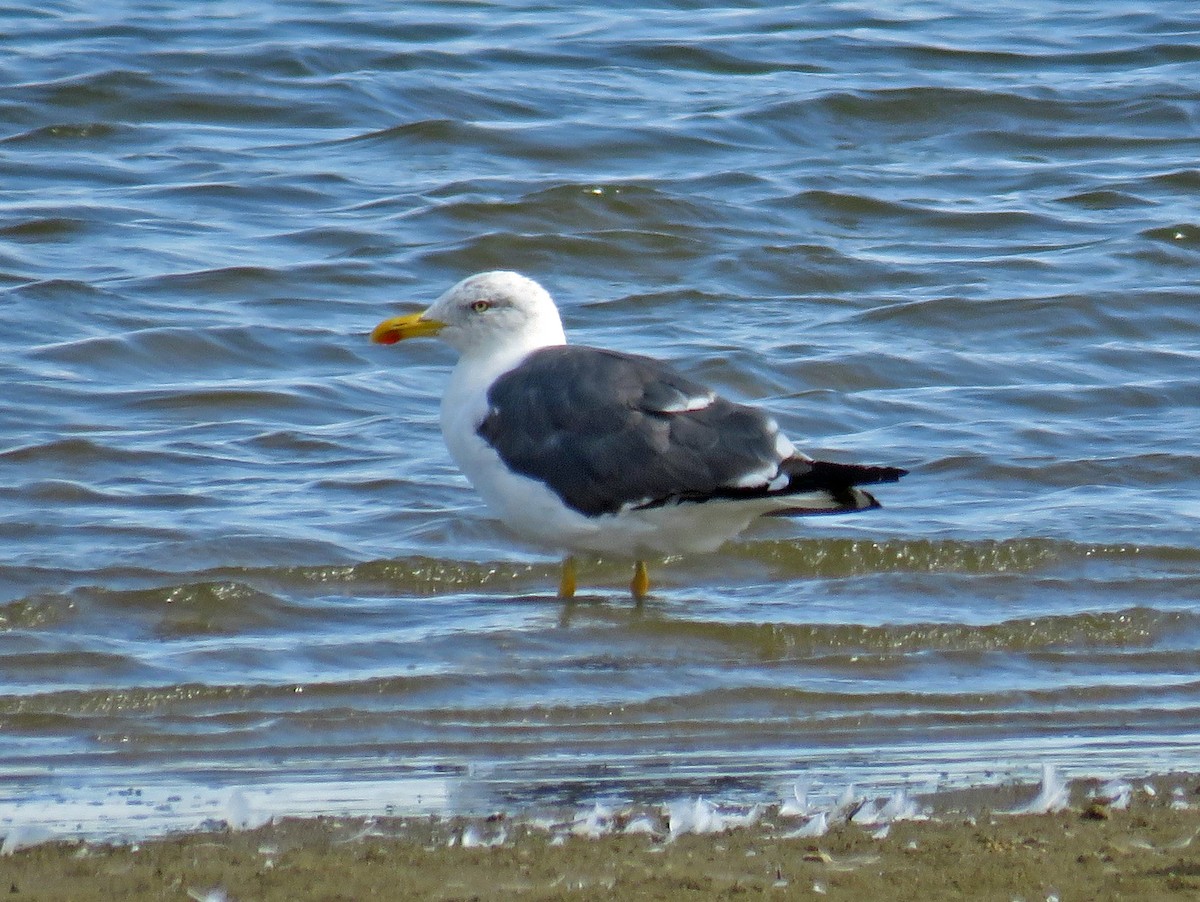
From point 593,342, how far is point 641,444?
10.5 ft

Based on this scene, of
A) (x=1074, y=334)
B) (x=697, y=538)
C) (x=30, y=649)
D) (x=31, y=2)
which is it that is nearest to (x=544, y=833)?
(x=30, y=649)

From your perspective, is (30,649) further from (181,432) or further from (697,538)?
(181,432)

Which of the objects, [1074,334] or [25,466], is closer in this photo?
[25,466]

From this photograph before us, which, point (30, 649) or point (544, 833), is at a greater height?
point (544, 833)

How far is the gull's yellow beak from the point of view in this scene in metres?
6.51

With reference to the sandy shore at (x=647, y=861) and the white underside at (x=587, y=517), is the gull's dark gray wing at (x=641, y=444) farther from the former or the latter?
the sandy shore at (x=647, y=861)

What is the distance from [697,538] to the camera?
19.6 ft

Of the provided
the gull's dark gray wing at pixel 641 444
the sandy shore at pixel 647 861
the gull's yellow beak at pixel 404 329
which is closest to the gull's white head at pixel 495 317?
the gull's yellow beak at pixel 404 329

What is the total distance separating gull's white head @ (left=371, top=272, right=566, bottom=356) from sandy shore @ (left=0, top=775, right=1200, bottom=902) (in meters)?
2.91

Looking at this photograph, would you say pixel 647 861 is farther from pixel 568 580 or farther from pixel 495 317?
pixel 495 317

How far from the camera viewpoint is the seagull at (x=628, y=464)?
573 centimetres

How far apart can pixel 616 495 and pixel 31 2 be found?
10.7m

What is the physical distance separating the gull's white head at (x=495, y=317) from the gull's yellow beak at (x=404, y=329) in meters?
0.05

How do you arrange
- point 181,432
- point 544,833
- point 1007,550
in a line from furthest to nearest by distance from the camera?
point 181,432
point 1007,550
point 544,833
